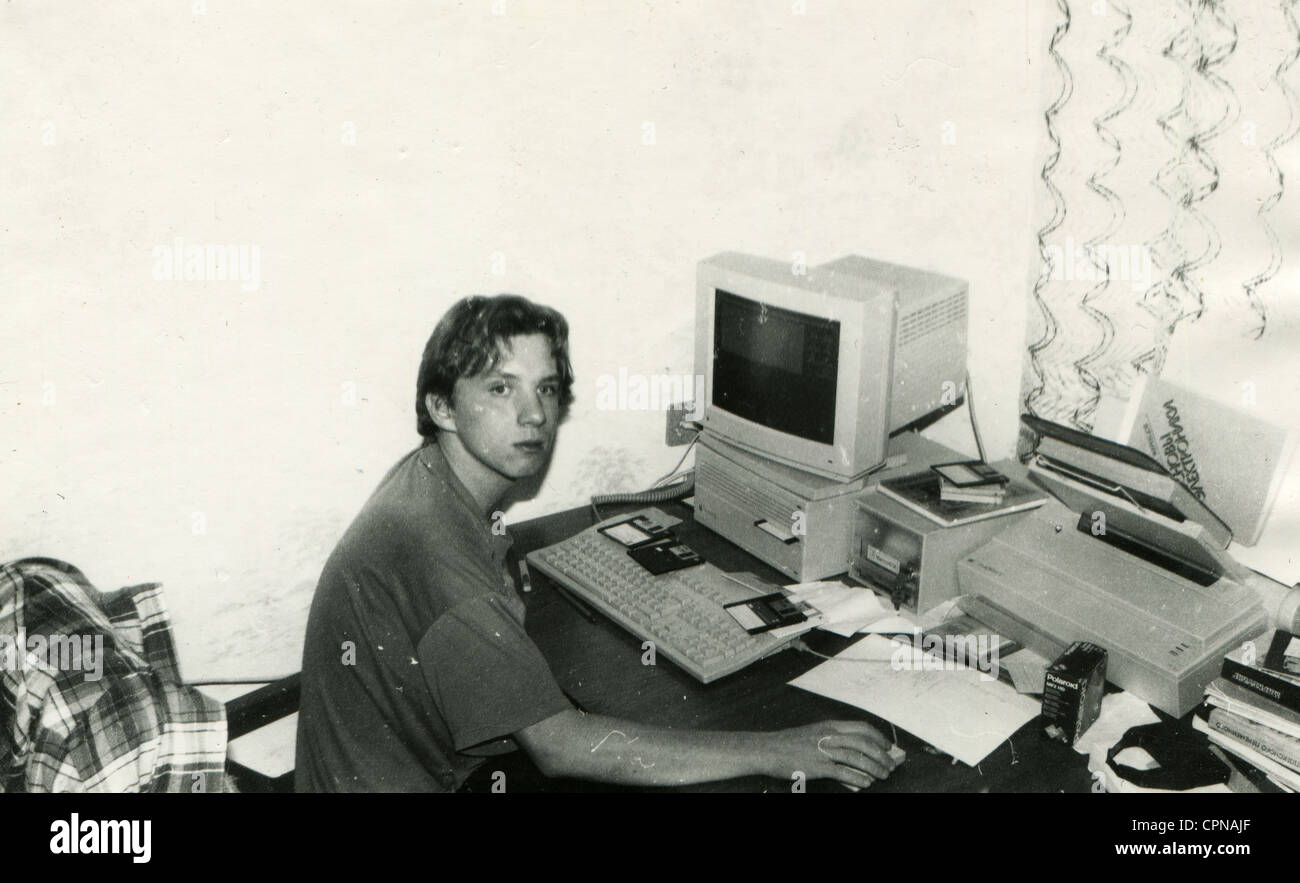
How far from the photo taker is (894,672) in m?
1.74

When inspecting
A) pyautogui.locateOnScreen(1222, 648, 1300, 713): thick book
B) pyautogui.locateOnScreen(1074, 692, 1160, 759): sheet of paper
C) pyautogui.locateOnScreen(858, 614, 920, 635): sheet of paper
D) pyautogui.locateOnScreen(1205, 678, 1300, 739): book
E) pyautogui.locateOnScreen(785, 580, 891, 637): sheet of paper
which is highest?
pyautogui.locateOnScreen(1222, 648, 1300, 713): thick book

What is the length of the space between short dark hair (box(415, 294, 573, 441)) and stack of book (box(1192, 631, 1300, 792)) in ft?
3.60

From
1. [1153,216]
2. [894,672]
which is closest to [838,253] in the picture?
[1153,216]

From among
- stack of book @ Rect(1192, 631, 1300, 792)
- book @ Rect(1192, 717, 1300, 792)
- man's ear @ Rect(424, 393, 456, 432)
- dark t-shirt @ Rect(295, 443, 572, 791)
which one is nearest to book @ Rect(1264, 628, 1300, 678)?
stack of book @ Rect(1192, 631, 1300, 792)

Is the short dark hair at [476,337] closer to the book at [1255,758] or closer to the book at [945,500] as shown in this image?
the book at [945,500]

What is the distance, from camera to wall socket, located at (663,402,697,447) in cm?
243

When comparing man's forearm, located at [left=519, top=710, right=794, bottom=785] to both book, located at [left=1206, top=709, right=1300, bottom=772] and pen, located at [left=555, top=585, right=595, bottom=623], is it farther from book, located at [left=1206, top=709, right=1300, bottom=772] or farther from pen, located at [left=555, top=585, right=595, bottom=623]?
book, located at [left=1206, top=709, right=1300, bottom=772]

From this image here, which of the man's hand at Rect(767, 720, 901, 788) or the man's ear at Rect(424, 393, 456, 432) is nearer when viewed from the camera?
the man's hand at Rect(767, 720, 901, 788)

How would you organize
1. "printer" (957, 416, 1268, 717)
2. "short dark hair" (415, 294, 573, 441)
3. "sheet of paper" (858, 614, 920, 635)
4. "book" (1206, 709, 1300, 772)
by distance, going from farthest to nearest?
1. "sheet of paper" (858, 614, 920, 635)
2. "short dark hair" (415, 294, 573, 441)
3. "printer" (957, 416, 1268, 717)
4. "book" (1206, 709, 1300, 772)

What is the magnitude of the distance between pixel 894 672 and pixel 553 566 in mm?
650

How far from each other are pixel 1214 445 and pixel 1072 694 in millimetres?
547

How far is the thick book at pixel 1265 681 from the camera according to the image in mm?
1516

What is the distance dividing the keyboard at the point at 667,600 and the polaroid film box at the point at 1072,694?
417 mm

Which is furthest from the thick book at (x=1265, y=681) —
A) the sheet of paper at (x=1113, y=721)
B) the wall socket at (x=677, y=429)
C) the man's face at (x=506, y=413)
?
the wall socket at (x=677, y=429)
